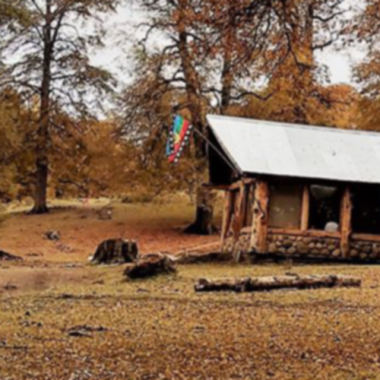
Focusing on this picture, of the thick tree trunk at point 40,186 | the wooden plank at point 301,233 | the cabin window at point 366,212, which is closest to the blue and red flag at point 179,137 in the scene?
the wooden plank at point 301,233

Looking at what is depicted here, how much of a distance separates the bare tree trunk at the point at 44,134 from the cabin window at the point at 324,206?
1712 centimetres

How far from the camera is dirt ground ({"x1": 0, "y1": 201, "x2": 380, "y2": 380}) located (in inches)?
225

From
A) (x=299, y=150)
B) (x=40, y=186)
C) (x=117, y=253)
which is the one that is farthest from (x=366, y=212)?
(x=40, y=186)

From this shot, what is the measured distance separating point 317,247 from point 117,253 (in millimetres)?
5237

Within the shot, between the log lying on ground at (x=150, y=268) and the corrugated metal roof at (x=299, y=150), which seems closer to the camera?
the log lying on ground at (x=150, y=268)

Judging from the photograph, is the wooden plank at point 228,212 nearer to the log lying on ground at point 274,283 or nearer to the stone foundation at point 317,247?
the stone foundation at point 317,247

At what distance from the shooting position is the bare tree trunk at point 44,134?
106 ft

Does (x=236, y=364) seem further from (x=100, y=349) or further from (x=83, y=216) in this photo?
(x=83, y=216)

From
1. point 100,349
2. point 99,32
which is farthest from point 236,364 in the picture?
point 99,32

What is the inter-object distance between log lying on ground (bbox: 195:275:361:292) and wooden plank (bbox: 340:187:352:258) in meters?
5.80

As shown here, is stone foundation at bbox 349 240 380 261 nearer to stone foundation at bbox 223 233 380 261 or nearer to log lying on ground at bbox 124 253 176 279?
stone foundation at bbox 223 233 380 261

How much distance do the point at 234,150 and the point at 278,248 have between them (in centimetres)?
274

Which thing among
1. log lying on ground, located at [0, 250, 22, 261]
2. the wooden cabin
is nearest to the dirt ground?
the wooden cabin

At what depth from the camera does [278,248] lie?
1762 centimetres
